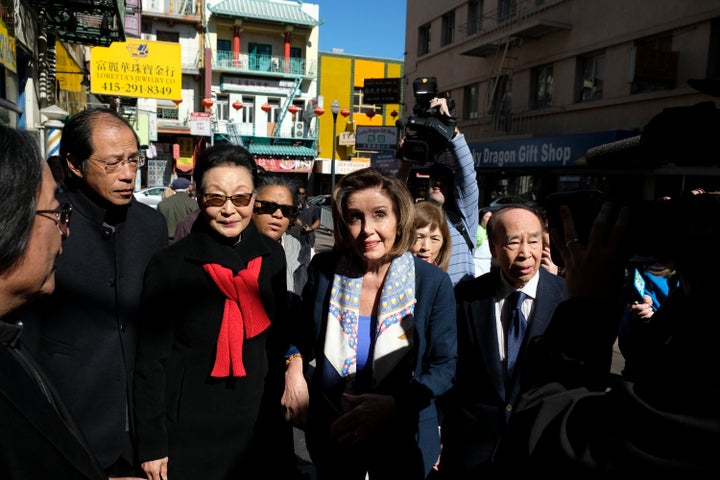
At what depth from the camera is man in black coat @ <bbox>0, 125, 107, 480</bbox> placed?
999 mm

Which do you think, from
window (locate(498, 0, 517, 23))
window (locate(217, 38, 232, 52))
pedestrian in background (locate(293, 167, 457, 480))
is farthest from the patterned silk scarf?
window (locate(217, 38, 232, 52))

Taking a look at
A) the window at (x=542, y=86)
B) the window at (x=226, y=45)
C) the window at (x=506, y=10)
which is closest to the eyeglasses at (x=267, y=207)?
the window at (x=542, y=86)

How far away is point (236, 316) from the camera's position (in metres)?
2.26

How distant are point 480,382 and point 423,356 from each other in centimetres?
33

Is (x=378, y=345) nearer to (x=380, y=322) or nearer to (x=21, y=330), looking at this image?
(x=380, y=322)

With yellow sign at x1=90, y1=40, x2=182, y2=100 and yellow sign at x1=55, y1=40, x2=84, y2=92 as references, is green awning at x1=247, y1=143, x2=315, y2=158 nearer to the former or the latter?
yellow sign at x1=90, y1=40, x2=182, y2=100

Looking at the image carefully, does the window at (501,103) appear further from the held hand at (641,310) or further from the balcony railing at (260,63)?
the held hand at (641,310)

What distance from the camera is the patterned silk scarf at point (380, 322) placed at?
221 cm

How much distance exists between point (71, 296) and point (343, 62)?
3777 centimetres

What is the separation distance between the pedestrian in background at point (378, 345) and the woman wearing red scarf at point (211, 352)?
0.23 metres

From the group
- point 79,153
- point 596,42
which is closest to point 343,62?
point 596,42

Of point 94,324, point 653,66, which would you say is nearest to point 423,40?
point 653,66

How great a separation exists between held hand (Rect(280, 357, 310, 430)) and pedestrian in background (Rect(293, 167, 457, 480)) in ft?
0.08

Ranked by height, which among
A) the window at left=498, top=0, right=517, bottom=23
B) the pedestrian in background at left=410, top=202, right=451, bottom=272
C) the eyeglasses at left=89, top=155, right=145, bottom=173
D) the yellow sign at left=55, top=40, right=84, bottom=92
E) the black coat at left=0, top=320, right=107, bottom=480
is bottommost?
the black coat at left=0, top=320, right=107, bottom=480
